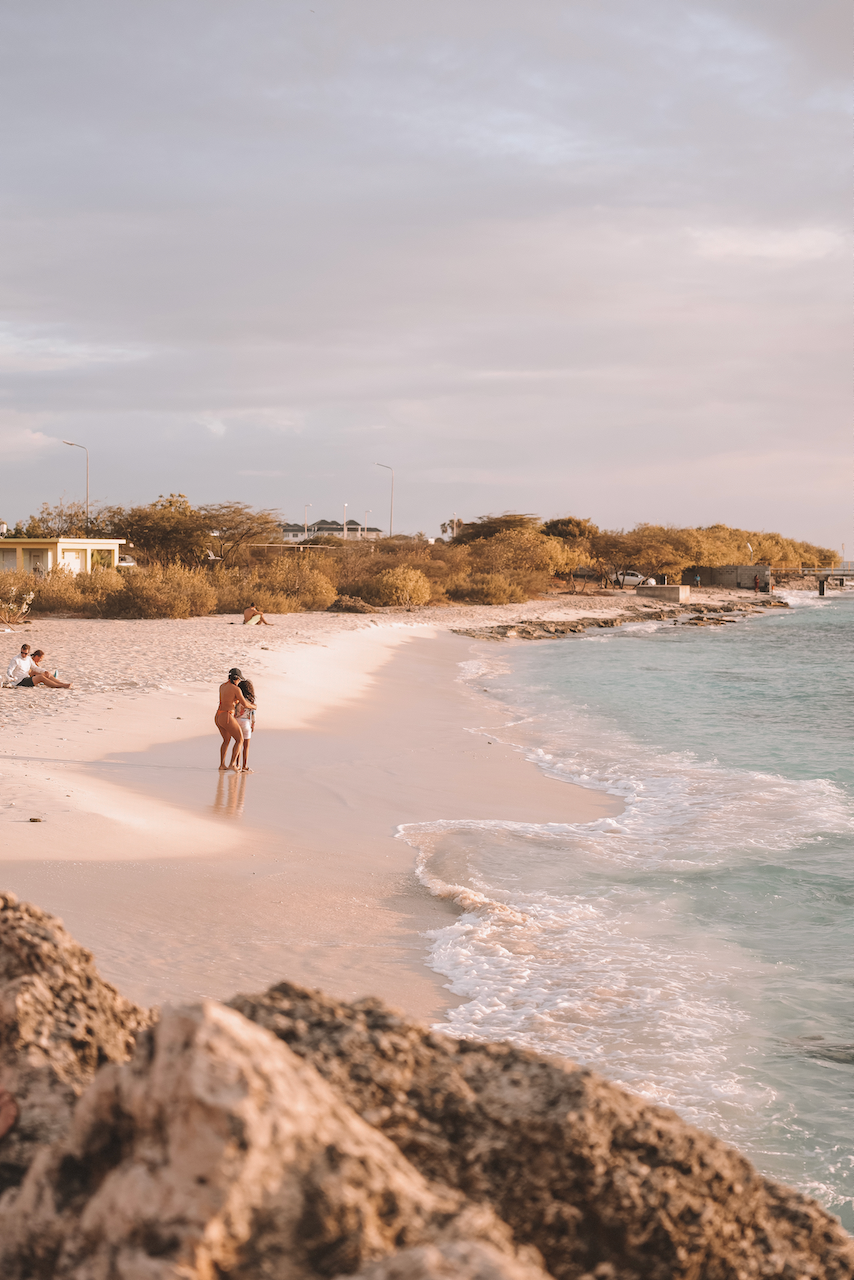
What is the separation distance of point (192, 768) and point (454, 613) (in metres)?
39.4

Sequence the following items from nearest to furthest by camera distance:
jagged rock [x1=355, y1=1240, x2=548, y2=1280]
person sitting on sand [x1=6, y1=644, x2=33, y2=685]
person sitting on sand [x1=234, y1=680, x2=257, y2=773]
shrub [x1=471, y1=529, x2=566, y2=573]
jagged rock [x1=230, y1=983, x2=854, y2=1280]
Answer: jagged rock [x1=355, y1=1240, x2=548, y2=1280] < jagged rock [x1=230, y1=983, x2=854, y2=1280] < person sitting on sand [x1=234, y1=680, x2=257, y2=773] < person sitting on sand [x1=6, y1=644, x2=33, y2=685] < shrub [x1=471, y1=529, x2=566, y2=573]

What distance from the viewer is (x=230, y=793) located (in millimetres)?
11336

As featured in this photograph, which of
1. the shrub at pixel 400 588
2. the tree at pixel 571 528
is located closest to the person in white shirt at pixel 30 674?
the shrub at pixel 400 588

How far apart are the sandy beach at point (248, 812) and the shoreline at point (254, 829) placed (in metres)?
0.03

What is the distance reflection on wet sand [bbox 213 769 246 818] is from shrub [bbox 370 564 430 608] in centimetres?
4013

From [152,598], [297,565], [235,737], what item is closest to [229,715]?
[235,737]

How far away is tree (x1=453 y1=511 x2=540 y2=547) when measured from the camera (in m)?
83.7

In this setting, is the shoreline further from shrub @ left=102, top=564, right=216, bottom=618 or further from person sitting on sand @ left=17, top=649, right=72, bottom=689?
shrub @ left=102, top=564, right=216, bottom=618

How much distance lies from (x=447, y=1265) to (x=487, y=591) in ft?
199

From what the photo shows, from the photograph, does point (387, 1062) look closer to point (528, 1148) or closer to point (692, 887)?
point (528, 1148)

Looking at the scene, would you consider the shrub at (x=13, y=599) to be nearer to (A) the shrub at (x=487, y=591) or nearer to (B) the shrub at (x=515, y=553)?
(A) the shrub at (x=487, y=591)

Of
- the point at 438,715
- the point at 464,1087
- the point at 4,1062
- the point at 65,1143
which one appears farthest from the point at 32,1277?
the point at 438,715

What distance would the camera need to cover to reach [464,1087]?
223cm

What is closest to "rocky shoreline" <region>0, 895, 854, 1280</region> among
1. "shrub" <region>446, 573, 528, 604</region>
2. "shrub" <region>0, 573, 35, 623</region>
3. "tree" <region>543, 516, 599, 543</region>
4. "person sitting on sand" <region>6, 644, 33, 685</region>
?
"person sitting on sand" <region>6, 644, 33, 685</region>
